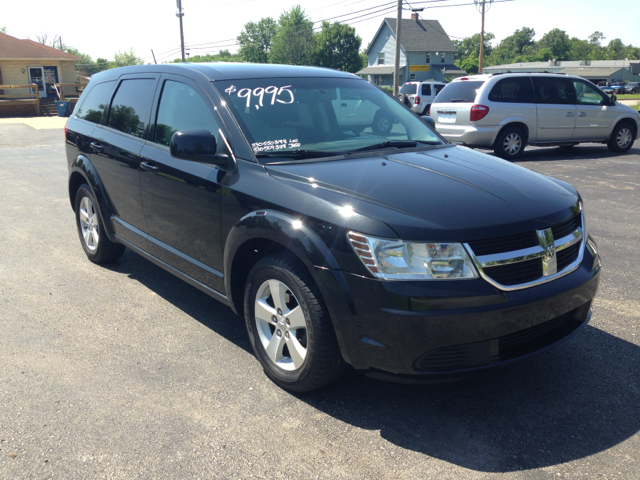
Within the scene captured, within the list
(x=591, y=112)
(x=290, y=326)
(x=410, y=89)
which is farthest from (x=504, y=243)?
(x=410, y=89)

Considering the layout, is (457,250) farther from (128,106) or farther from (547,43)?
(547,43)

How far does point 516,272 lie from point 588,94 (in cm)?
1218

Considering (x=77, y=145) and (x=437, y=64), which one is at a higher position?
(x=437, y=64)

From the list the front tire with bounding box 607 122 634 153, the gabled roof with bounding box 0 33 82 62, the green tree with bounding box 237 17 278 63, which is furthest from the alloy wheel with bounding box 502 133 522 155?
the green tree with bounding box 237 17 278 63

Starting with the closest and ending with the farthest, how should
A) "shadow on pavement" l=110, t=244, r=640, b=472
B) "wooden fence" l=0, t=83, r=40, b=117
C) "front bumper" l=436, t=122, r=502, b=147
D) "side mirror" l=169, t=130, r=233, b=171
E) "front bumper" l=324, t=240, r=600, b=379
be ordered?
"front bumper" l=324, t=240, r=600, b=379 → "shadow on pavement" l=110, t=244, r=640, b=472 → "side mirror" l=169, t=130, r=233, b=171 → "front bumper" l=436, t=122, r=502, b=147 → "wooden fence" l=0, t=83, r=40, b=117

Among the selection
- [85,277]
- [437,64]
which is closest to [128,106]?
[85,277]

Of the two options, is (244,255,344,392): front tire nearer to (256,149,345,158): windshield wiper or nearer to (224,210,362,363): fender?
(224,210,362,363): fender

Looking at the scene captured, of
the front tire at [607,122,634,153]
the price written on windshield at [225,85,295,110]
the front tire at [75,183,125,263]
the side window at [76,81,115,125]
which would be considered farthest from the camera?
the front tire at [607,122,634,153]

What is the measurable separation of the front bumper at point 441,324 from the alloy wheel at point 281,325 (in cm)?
35

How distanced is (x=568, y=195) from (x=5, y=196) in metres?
8.75

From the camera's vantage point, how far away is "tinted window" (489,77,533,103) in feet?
40.3

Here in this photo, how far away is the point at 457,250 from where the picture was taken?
103 inches

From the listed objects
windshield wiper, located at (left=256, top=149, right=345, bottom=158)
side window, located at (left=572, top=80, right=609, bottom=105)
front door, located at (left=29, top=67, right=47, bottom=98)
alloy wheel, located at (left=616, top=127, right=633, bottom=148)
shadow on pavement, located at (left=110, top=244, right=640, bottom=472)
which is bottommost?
shadow on pavement, located at (left=110, top=244, right=640, bottom=472)

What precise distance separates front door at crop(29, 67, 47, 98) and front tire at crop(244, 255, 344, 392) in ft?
153
